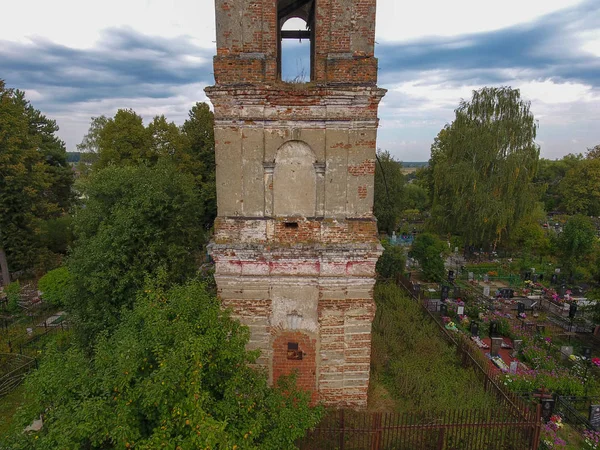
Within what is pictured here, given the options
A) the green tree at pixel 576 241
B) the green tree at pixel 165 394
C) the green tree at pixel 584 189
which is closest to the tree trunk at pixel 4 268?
the green tree at pixel 165 394

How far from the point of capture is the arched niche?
8.38 m

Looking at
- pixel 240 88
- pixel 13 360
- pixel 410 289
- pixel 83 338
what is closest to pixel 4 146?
pixel 13 360

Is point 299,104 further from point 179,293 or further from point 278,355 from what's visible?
point 278,355

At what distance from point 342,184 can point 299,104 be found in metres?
1.92

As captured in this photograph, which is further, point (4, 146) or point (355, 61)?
point (4, 146)

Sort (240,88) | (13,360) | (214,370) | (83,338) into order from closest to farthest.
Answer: (214,370) < (240,88) < (83,338) < (13,360)

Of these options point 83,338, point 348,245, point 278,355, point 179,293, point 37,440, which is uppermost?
point 348,245

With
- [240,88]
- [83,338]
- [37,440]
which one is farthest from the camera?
[83,338]

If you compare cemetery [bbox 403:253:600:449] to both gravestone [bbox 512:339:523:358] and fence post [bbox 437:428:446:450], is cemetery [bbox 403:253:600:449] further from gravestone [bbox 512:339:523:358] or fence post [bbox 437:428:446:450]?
fence post [bbox 437:428:446:450]

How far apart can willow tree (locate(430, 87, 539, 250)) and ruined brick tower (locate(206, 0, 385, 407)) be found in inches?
775

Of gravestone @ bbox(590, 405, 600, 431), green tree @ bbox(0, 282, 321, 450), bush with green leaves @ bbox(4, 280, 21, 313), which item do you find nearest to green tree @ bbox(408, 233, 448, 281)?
gravestone @ bbox(590, 405, 600, 431)

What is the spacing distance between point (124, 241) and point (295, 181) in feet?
21.5

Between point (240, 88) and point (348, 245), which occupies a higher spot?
point (240, 88)

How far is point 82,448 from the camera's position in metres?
5.48
